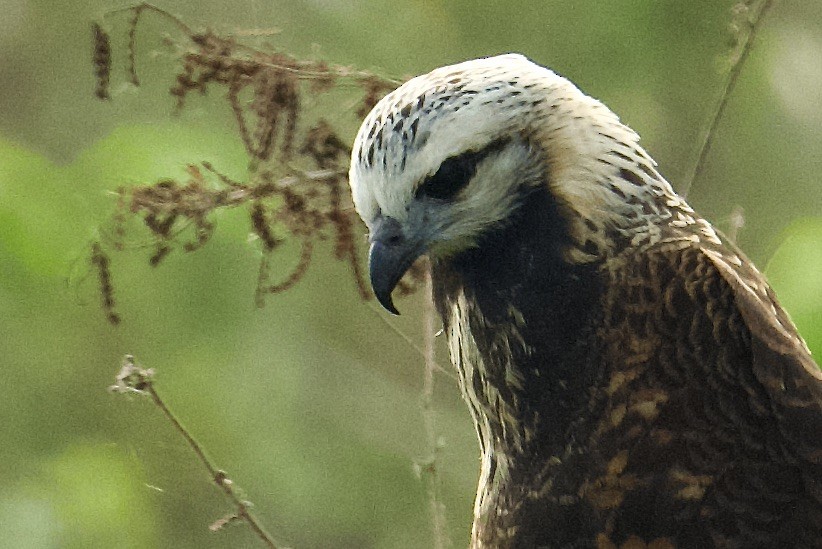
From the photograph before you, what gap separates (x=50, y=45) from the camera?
76.2 inches

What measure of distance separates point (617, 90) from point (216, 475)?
3.01 feet

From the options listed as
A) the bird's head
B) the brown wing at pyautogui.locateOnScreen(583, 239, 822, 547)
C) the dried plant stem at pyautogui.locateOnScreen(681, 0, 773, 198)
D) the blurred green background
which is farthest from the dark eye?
the blurred green background

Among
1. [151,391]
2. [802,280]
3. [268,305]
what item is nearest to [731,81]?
[802,280]

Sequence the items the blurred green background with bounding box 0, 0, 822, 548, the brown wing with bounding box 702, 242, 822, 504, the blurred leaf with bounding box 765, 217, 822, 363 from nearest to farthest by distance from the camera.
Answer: the brown wing with bounding box 702, 242, 822, 504 < the blurred leaf with bounding box 765, 217, 822, 363 < the blurred green background with bounding box 0, 0, 822, 548

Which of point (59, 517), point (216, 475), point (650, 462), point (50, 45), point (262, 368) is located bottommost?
point (59, 517)

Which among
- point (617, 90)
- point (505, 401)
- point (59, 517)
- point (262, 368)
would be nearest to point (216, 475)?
point (505, 401)

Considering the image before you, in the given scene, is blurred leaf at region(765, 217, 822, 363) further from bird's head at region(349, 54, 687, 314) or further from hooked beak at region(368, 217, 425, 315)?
hooked beak at region(368, 217, 425, 315)

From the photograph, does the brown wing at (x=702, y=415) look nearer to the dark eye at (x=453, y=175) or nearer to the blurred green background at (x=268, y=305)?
the dark eye at (x=453, y=175)

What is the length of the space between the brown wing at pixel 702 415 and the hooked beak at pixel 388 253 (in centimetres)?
18

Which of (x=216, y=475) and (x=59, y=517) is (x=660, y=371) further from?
(x=59, y=517)

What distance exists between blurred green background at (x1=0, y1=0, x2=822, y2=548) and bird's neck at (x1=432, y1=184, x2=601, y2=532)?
688mm

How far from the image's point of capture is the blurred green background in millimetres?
1796

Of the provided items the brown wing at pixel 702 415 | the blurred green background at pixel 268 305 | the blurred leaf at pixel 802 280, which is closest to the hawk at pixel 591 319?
the brown wing at pixel 702 415

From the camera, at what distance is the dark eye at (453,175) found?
1.01m
